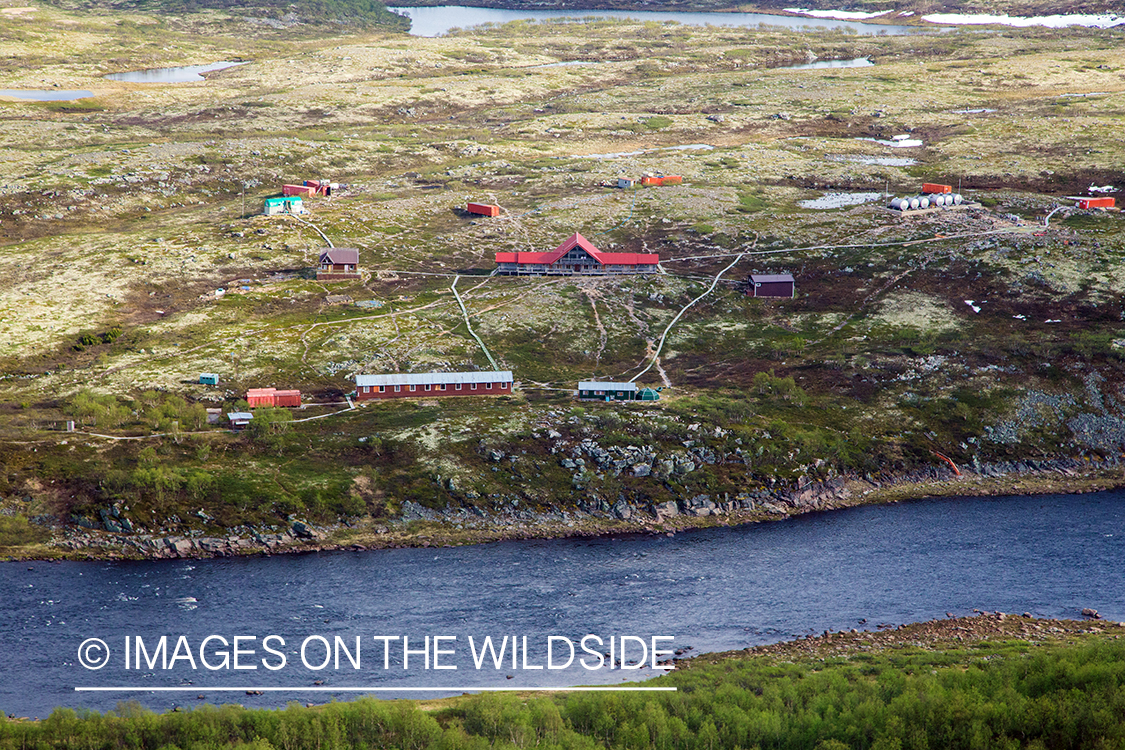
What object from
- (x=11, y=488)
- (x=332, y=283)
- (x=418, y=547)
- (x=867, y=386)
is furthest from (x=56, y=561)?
(x=867, y=386)

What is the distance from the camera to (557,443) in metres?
114

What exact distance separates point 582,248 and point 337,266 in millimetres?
37540

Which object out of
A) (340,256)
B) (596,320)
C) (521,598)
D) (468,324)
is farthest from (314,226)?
(521,598)

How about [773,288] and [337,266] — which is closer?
[773,288]

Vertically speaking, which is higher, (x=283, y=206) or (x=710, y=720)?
(x=283, y=206)

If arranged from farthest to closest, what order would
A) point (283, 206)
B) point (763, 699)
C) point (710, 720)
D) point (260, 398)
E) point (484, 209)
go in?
point (484, 209), point (283, 206), point (260, 398), point (763, 699), point (710, 720)

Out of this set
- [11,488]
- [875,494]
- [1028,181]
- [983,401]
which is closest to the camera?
[11,488]

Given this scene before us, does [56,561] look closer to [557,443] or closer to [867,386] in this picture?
[557,443]

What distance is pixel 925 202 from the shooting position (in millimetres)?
181375

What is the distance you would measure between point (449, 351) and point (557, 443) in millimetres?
26215

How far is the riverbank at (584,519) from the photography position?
9862 centimetres

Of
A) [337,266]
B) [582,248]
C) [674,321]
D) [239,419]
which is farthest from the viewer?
[582,248]

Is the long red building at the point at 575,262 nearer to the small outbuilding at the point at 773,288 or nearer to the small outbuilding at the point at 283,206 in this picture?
the small outbuilding at the point at 773,288

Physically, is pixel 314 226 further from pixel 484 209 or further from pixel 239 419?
pixel 239 419
